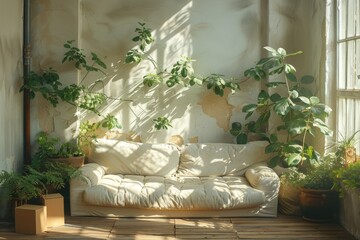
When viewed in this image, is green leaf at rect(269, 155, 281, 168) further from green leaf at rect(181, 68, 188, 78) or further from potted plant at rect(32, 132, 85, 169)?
potted plant at rect(32, 132, 85, 169)

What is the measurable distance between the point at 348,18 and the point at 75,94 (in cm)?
325

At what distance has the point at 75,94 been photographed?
6.25 m

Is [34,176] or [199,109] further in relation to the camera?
[199,109]

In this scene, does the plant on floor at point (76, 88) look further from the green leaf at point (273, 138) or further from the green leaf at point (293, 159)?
the green leaf at point (293, 159)

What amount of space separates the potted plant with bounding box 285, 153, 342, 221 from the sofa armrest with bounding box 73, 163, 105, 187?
2215mm

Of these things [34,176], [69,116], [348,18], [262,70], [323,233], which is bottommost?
[323,233]

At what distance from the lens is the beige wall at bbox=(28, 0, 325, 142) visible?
258 inches

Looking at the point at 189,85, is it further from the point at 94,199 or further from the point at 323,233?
the point at 323,233

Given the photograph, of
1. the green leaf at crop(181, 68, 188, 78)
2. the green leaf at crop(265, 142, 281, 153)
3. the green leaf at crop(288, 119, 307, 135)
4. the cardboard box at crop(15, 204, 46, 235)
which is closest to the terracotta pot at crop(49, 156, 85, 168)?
the cardboard box at crop(15, 204, 46, 235)

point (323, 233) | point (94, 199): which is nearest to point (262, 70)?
point (323, 233)

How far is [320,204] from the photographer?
542 cm

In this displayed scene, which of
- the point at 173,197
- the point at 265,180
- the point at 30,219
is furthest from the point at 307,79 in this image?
the point at 30,219

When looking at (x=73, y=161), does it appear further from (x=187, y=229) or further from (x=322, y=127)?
(x=322, y=127)

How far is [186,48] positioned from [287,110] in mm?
1651
